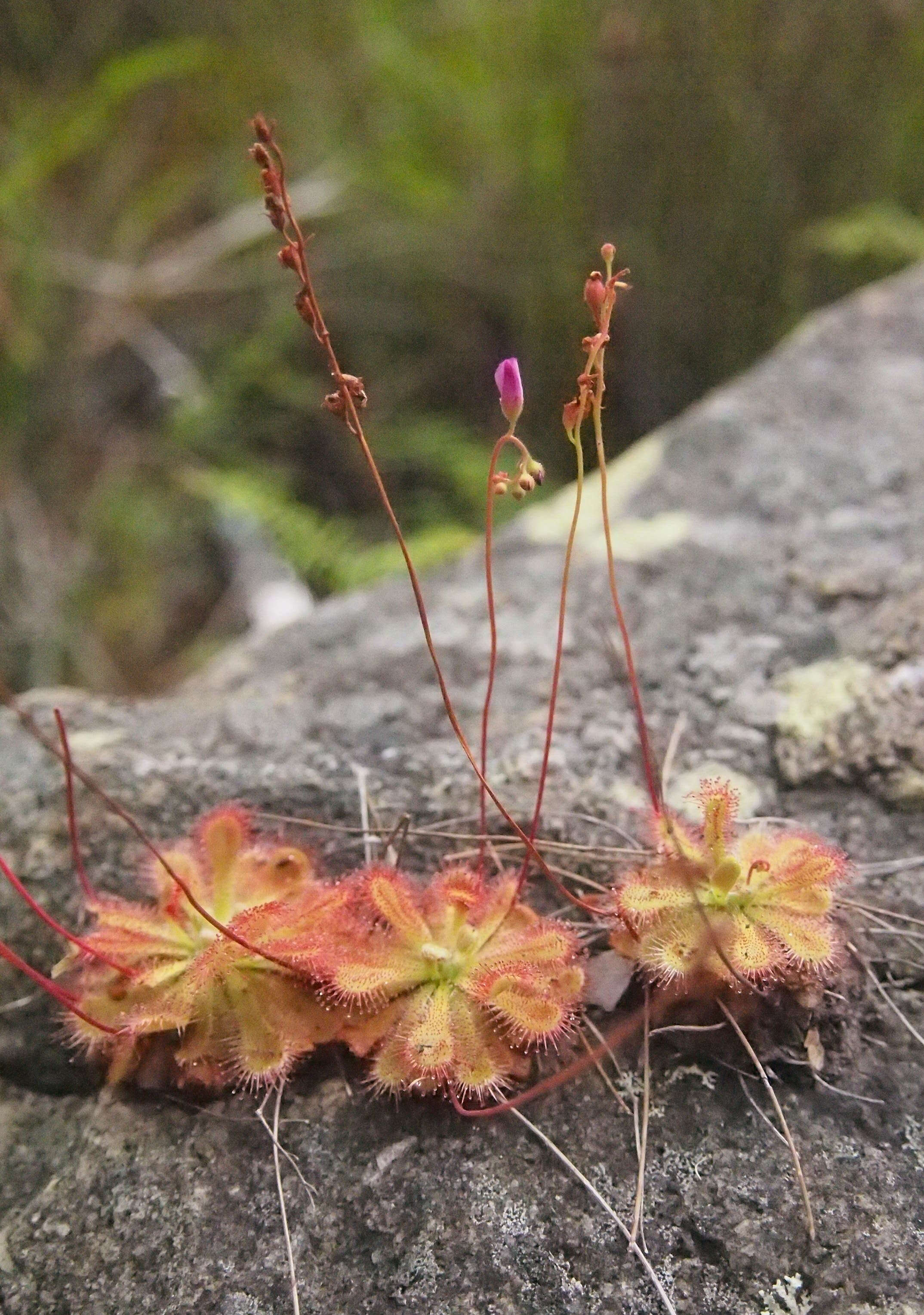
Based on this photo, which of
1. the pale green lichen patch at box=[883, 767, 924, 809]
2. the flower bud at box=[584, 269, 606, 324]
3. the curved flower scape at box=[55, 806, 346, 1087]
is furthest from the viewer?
the pale green lichen patch at box=[883, 767, 924, 809]

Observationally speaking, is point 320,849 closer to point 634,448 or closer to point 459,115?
point 634,448

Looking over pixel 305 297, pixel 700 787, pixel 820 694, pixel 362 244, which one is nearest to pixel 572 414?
pixel 305 297

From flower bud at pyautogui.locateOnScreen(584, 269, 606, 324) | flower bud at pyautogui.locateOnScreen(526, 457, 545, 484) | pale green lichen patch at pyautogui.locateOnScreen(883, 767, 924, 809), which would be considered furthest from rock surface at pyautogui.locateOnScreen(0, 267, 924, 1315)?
flower bud at pyautogui.locateOnScreen(584, 269, 606, 324)

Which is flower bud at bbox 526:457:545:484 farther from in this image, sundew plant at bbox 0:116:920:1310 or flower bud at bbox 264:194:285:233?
flower bud at bbox 264:194:285:233

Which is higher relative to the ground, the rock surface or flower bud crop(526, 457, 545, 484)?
flower bud crop(526, 457, 545, 484)

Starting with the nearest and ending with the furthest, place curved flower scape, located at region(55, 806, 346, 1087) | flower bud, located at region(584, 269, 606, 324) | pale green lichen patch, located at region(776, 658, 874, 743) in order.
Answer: flower bud, located at region(584, 269, 606, 324)
curved flower scape, located at region(55, 806, 346, 1087)
pale green lichen patch, located at region(776, 658, 874, 743)

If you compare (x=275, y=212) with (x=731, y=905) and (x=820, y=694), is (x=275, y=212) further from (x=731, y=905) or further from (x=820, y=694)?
(x=820, y=694)

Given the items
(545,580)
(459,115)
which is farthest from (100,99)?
(545,580)

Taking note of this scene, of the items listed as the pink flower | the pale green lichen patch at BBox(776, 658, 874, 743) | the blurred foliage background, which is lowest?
the pale green lichen patch at BBox(776, 658, 874, 743)
